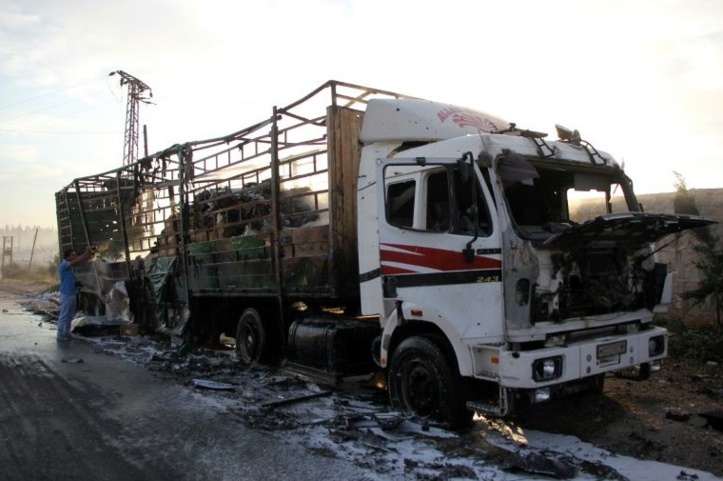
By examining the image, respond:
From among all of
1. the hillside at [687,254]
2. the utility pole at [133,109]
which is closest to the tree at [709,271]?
the hillside at [687,254]

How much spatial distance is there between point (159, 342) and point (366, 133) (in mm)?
6670

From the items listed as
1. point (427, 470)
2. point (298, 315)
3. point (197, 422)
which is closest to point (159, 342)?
point (298, 315)

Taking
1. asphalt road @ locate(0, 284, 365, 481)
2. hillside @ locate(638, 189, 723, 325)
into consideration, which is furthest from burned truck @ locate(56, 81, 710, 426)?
hillside @ locate(638, 189, 723, 325)

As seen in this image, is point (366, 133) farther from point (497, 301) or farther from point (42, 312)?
point (42, 312)

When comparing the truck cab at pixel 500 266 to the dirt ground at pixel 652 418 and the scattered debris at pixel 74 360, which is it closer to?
the dirt ground at pixel 652 418

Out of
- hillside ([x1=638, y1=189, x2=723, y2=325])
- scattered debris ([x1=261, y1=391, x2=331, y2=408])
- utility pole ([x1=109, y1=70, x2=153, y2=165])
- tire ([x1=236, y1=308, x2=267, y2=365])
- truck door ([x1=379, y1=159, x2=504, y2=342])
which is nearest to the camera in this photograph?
truck door ([x1=379, y1=159, x2=504, y2=342])

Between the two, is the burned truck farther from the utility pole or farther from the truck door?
the utility pole

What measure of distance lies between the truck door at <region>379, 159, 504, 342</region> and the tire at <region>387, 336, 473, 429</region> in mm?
304

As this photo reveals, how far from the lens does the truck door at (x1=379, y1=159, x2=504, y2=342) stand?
172 inches

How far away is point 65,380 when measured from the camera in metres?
7.05

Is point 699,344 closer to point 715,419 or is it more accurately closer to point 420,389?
point 715,419

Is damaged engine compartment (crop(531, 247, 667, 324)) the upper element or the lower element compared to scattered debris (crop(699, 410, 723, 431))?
upper

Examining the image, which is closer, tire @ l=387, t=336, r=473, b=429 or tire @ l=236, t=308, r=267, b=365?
tire @ l=387, t=336, r=473, b=429

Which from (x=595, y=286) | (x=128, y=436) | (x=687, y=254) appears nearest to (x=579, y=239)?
(x=595, y=286)
